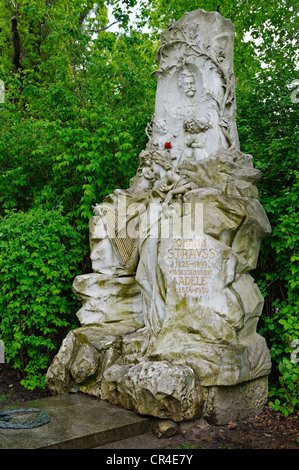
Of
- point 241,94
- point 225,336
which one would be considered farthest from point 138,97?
point 225,336

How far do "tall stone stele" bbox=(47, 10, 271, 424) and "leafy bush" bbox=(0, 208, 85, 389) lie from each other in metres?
0.58

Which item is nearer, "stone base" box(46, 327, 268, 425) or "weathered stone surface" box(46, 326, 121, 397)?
"stone base" box(46, 327, 268, 425)

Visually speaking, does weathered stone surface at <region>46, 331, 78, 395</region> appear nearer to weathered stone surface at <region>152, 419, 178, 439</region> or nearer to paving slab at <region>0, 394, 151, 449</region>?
paving slab at <region>0, 394, 151, 449</region>

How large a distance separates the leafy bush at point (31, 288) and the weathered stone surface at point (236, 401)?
226 centimetres

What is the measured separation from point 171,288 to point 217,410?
3.60 ft

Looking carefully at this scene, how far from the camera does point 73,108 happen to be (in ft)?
23.0

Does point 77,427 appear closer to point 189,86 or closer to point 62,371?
point 62,371

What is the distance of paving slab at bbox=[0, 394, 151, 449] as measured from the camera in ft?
11.5

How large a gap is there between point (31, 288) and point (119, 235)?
3.92 feet

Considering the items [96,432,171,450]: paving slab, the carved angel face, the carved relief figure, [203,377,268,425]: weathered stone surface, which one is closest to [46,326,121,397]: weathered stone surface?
[96,432,171,450]: paving slab

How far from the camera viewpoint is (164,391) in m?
3.83

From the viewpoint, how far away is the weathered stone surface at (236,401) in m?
4.04

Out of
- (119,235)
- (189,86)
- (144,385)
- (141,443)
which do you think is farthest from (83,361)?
(189,86)

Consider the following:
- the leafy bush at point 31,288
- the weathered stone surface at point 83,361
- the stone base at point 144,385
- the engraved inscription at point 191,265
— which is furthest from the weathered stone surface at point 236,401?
the leafy bush at point 31,288
